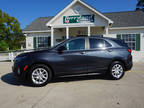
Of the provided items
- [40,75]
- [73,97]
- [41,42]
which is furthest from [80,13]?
[73,97]

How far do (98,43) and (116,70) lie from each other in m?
1.30

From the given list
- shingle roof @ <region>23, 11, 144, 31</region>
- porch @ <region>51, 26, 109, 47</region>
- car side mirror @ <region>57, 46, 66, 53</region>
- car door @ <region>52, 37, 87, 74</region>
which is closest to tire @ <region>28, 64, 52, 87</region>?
car door @ <region>52, 37, 87, 74</region>

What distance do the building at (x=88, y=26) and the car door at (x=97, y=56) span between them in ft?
18.9

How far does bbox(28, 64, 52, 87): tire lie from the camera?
3.53m

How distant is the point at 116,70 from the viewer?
13.5ft

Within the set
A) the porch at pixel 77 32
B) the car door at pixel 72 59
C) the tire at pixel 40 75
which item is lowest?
the tire at pixel 40 75

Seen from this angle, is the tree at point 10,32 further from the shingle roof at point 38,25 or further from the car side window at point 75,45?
the car side window at point 75,45

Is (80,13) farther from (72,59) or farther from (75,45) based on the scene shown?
(72,59)

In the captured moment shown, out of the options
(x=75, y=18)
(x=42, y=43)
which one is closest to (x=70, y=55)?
(x=75, y=18)

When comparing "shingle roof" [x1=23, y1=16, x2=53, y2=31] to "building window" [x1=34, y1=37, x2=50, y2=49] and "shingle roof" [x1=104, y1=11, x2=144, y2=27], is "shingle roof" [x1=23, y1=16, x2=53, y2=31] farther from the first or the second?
"shingle roof" [x1=104, y1=11, x2=144, y2=27]

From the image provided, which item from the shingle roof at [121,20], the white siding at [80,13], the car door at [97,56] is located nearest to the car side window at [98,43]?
the car door at [97,56]

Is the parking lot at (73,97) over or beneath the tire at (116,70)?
beneath

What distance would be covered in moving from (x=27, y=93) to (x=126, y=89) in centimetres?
309

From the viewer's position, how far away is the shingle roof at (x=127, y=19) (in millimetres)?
11212
